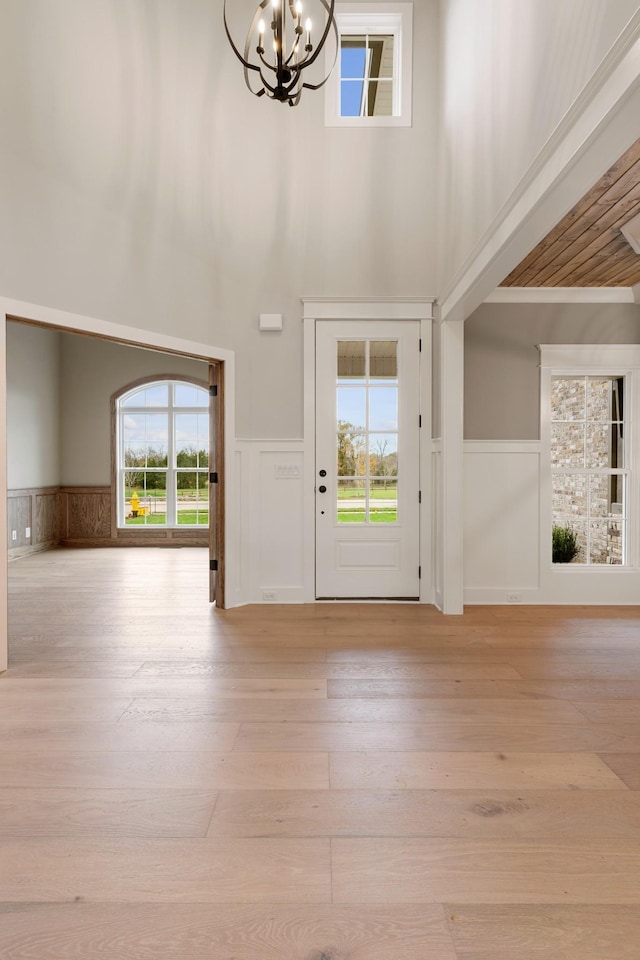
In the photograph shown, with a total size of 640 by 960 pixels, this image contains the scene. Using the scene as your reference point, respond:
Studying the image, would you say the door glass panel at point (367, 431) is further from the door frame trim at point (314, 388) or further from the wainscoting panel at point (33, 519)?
the wainscoting panel at point (33, 519)

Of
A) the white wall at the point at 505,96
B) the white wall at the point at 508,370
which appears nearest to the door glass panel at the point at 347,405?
Result: the white wall at the point at 508,370

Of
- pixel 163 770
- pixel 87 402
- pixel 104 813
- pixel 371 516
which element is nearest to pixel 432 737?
pixel 163 770

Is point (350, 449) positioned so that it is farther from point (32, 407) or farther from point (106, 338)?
point (32, 407)

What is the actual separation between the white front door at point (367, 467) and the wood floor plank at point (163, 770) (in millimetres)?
2587

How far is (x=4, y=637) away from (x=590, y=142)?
3732 mm

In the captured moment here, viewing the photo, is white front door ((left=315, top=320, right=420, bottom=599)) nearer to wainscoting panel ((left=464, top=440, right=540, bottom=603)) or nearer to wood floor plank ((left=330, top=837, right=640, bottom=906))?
wainscoting panel ((left=464, top=440, right=540, bottom=603))

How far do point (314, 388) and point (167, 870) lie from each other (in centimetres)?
370

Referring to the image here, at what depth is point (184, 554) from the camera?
24.8 feet

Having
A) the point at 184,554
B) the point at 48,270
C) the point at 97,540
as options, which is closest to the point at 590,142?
the point at 48,270

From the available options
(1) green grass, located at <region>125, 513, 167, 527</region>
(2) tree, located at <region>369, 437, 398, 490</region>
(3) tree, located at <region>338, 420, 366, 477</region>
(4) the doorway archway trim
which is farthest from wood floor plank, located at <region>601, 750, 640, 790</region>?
(1) green grass, located at <region>125, 513, 167, 527</region>

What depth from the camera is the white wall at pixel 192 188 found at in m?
3.46

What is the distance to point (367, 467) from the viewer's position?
489 centimetres

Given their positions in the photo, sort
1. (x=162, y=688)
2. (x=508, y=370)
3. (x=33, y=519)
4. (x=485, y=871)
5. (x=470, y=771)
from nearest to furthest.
Answer: (x=485, y=871)
(x=470, y=771)
(x=162, y=688)
(x=508, y=370)
(x=33, y=519)

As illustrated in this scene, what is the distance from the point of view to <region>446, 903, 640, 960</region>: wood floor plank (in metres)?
1.43
